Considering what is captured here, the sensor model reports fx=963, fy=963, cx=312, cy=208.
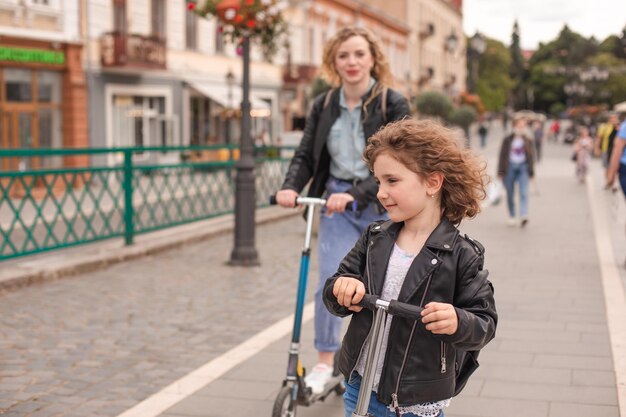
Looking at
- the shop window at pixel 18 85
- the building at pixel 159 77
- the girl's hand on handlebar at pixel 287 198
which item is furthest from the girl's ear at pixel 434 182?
the building at pixel 159 77

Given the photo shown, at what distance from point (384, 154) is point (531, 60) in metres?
154

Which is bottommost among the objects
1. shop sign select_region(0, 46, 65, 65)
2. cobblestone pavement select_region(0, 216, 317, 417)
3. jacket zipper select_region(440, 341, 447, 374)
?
cobblestone pavement select_region(0, 216, 317, 417)

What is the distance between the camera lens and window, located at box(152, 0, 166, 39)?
30000 mm

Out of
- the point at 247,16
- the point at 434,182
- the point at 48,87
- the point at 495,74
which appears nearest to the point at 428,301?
the point at 434,182

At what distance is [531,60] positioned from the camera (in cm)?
15088

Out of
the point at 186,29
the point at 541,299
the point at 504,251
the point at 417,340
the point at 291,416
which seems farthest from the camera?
the point at 186,29

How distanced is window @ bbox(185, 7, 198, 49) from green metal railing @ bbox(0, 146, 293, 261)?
61.0 feet

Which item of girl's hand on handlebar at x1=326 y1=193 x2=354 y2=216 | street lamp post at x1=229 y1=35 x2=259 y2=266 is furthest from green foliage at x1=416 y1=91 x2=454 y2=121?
girl's hand on handlebar at x1=326 y1=193 x2=354 y2=216

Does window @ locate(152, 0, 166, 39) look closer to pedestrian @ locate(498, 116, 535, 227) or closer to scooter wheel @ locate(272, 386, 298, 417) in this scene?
pedestrian @ locate(498, 116, 535, 227)

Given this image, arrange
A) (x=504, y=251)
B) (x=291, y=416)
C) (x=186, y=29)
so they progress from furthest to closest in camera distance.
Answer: (x=186, y=29) < (x=504, y=251) < (x=291, y=416)

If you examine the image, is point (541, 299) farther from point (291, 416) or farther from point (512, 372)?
point (291, 416)

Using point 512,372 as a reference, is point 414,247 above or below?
above

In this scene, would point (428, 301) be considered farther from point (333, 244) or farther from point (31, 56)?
point (31, 56)

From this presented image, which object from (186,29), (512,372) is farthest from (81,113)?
(512,372)
